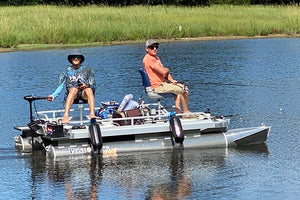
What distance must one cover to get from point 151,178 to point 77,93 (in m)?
2.21

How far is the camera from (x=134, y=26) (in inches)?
1247

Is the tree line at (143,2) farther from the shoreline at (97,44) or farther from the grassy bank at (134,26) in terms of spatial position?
the shoreline at (97,44)

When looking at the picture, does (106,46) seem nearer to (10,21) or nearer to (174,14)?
(10,21)

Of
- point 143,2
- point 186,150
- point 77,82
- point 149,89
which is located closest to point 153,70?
point 149,89

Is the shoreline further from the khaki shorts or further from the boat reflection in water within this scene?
the boat reflection in water

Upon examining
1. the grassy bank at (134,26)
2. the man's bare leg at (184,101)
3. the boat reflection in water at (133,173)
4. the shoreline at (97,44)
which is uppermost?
the grassy bank at (134,26)

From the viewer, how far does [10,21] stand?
3152 centimetres

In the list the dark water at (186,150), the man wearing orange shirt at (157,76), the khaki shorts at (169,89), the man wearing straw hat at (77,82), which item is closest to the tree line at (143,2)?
the dark water at (186,150)

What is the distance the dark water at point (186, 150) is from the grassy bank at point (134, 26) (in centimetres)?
491

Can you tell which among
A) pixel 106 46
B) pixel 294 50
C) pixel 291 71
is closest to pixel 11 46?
pixel 106 46

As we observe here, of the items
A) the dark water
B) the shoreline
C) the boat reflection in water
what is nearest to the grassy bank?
the shoreline

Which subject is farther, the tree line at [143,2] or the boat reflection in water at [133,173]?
the tree line at [143,2]

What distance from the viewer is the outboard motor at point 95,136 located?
1030 cm

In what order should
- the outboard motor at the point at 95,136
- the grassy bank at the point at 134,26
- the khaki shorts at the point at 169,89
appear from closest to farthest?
the outboard motor at the point at 95,136
the khaki shorts at the point at 169,89
the grassy bank at the point at 134,26
